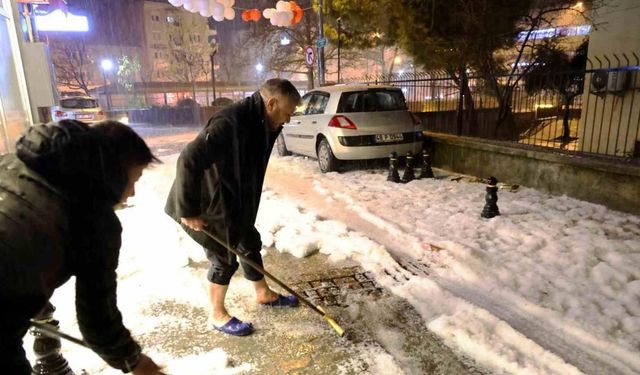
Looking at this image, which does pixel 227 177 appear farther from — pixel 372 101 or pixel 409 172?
pixel 372 101

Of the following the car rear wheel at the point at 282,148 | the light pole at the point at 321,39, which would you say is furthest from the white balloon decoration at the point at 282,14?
the car rear wheel at the point at 282,148

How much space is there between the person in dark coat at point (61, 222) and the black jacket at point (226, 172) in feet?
4.34

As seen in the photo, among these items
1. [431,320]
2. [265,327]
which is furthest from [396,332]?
[265,327]

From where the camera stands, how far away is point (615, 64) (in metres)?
9.87

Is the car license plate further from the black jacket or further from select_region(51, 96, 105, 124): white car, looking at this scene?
select_region(51, 96, 105, 124): white car

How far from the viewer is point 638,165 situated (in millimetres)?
5555

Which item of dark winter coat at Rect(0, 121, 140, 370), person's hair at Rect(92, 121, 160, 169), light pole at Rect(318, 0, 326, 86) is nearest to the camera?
dark winter coat at Rect(0, 121, 140, 370)

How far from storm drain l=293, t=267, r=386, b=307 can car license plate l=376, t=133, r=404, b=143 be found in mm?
4626

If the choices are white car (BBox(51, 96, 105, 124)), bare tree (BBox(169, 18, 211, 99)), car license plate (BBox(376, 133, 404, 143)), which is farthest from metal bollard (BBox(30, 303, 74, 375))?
bare tree (BBox(169, 18, 211, 99))

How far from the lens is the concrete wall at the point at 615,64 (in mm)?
8945

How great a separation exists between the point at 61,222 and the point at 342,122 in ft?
24.3

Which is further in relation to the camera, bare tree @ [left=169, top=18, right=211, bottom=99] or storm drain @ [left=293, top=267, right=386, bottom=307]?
bare tree @ [left=169, top=18, right=211, bottom=99]

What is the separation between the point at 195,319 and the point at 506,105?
8.78m

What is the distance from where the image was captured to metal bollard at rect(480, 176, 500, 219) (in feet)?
18.6
